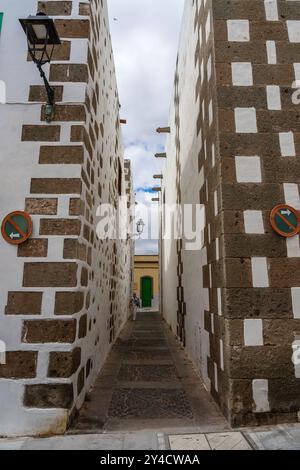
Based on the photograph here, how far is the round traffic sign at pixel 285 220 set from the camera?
9.64ft

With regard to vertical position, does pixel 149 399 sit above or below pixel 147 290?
below

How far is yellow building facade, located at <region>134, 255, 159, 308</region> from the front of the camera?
21828 millimetres

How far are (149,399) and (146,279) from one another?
18.9m

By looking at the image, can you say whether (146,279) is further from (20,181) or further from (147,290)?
(20,181)

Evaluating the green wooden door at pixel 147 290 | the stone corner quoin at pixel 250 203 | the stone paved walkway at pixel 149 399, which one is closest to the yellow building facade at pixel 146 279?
the green wooden door at pixel 147 290

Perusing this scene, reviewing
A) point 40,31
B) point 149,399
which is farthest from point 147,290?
point 40,31

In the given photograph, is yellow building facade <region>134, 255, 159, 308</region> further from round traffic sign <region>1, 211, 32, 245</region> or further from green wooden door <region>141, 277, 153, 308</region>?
round traffic sign <region>1, 211, 32, 245</region>

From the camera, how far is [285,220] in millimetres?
2959

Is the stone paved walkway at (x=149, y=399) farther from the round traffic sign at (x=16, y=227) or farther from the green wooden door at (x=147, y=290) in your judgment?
the green wooden door at (x=147, y=290)

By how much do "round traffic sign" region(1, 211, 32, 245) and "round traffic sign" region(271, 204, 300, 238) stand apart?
229cm
